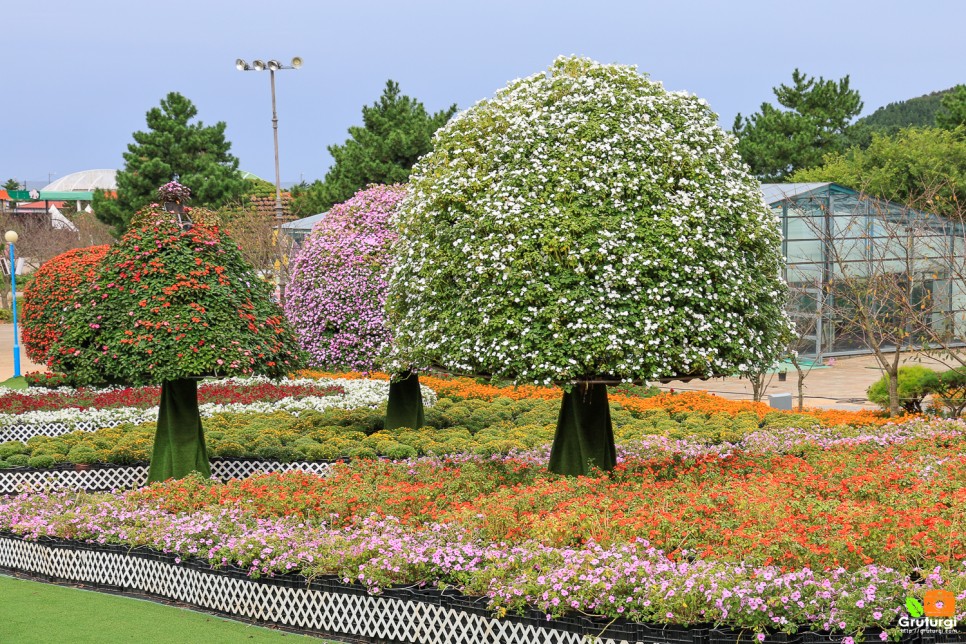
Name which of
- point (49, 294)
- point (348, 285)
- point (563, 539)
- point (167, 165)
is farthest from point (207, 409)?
point (167, 165)

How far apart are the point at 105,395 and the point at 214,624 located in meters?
→ 13.7

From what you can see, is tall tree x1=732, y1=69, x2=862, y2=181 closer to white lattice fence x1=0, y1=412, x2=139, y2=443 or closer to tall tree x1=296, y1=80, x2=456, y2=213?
tall tree x1=296, y1=80, x2=456, y2=213

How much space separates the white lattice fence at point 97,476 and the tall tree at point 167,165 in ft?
106

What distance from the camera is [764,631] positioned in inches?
270

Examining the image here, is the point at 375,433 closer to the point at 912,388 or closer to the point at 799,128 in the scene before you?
the point at 912,388

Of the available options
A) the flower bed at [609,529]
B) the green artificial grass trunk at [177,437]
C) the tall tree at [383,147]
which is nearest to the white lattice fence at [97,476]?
the green artificial grass trunk at [177,437]

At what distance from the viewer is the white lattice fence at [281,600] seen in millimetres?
7645

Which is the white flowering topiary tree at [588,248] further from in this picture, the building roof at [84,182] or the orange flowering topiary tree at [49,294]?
the building roof at [84,182]

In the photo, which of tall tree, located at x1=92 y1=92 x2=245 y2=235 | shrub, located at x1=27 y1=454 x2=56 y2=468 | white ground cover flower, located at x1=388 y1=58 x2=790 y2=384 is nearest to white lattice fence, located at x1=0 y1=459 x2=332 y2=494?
shrub, located at x1=27 y1=454 x2=56 y2=468

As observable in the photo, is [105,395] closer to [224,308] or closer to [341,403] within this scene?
[341,403]

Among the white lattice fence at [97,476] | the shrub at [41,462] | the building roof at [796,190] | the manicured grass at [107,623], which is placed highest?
the building roof at [796,190]

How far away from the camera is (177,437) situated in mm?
13016

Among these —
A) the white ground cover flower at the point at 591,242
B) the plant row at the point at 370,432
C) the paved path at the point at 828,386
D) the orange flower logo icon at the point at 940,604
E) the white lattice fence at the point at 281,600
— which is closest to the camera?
the orange flower logo icon at the point at 940,604

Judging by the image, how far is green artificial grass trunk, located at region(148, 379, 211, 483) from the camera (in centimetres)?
1293
